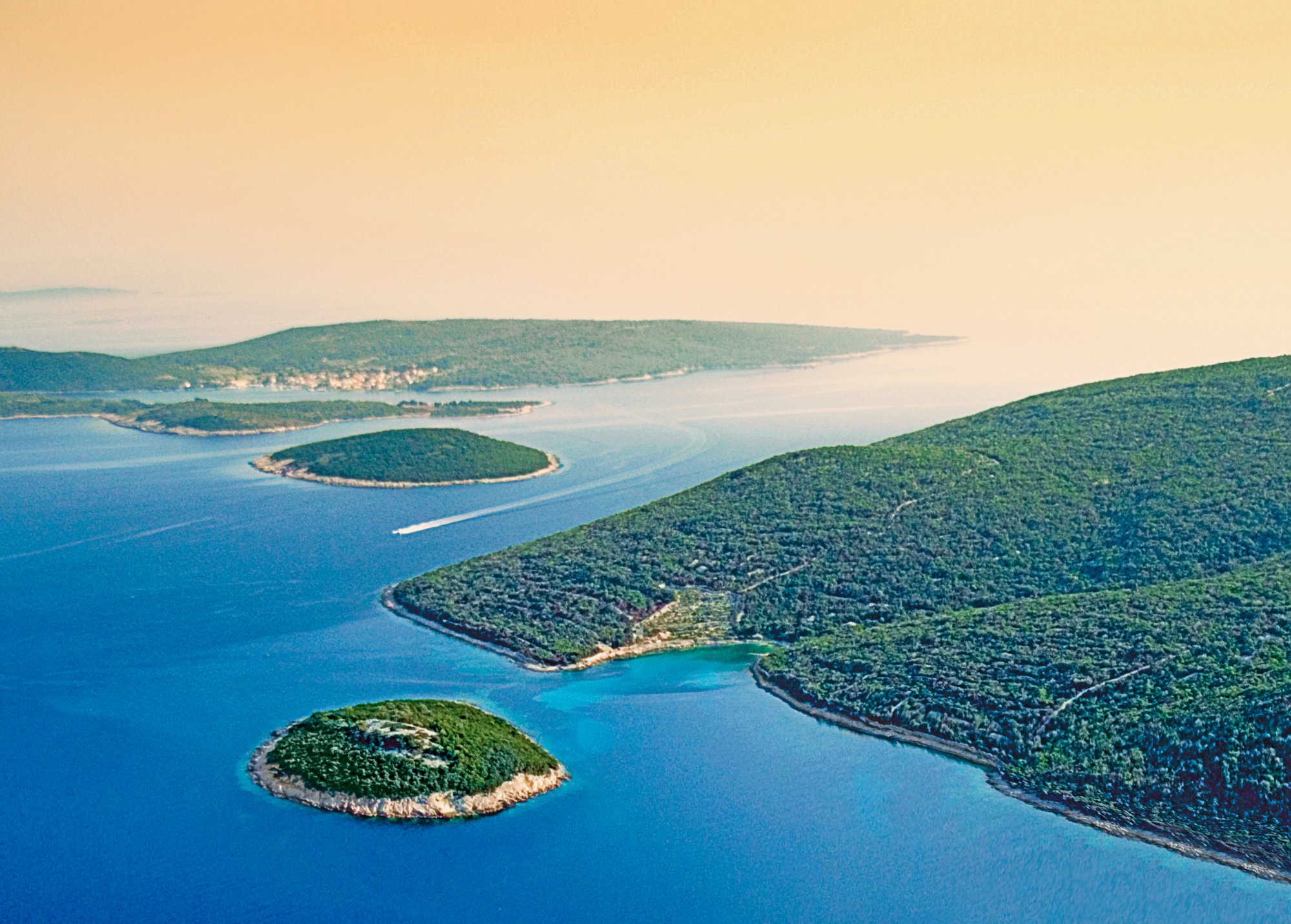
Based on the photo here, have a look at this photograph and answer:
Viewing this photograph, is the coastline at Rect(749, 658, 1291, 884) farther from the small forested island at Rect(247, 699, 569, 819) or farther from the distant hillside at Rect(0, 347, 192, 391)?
the distant hillside at Rect(0, 347, 192, 391)

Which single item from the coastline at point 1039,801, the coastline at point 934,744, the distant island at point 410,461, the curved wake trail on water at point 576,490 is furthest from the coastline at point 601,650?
the distant island at point 410,461

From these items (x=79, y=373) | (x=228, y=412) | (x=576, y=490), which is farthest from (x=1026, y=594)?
(x=79, y=373)

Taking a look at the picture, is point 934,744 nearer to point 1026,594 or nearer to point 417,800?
point 1026,594

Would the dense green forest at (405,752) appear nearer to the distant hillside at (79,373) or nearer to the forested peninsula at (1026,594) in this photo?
the forested peninsula at (1026,594)

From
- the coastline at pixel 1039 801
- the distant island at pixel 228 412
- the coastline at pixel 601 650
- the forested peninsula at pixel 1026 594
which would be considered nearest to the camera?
the coastline at pixel 1039 801

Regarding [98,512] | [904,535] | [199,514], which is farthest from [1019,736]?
[98,512]
